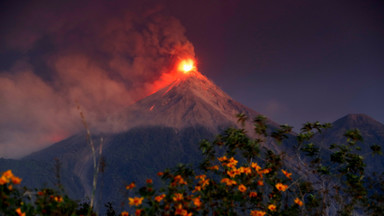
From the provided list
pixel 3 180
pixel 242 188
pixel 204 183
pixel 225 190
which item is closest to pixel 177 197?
pixel 204 183

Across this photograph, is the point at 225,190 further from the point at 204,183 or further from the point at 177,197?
the point at 177,197

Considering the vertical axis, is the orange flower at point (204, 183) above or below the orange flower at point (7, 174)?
below

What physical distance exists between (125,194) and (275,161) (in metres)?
4.03

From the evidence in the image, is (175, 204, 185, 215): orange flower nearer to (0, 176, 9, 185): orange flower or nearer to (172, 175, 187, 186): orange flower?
(172, 175, 187, 186): orange flower

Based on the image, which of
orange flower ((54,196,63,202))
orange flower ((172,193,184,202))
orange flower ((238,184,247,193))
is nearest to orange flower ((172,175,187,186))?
orange flower ((172,193,184,202))

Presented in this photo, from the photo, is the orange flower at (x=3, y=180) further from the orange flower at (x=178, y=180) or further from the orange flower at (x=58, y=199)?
the orange flower at (x=178, y=180)

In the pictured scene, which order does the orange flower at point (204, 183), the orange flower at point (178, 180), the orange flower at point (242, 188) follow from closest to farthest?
the orange flower at point (178, 180)
the orange flower at point (242, 188)
the orange flower at point (204, 183)

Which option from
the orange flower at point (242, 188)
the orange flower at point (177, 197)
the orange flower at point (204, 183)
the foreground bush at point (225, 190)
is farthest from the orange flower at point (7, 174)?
the orange flower at point (242, 188)

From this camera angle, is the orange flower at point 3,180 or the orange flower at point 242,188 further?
the orange flower at point 242,188

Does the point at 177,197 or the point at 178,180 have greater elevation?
the point at 178,180

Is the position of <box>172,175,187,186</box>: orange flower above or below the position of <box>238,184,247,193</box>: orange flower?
above

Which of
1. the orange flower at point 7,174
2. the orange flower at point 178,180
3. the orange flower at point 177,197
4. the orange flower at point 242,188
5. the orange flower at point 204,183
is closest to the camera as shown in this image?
the orange flower at point 7,174

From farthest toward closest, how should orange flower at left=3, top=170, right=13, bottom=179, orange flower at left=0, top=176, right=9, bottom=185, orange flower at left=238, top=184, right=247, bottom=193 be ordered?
orange flower at left=238, top=184, right=247, bottom=193 → orange flower at left=3, top=170, right=13, bottom=179 → orange flower at left=0, top=176, right=9, bottom=185

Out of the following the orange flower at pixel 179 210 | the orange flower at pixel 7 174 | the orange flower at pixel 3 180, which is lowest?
the orange flower at pixel 179 210
